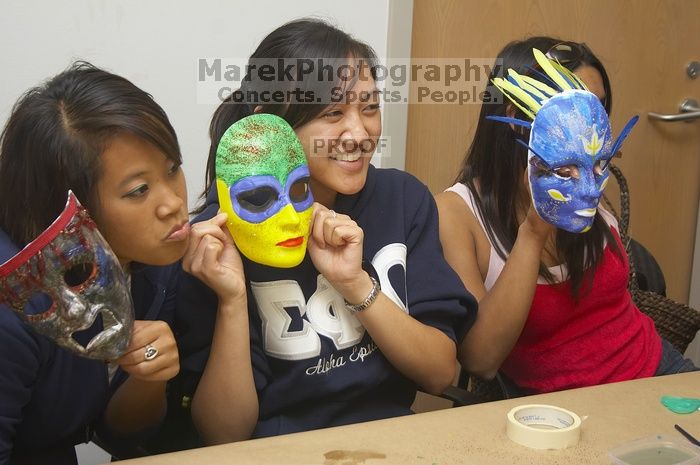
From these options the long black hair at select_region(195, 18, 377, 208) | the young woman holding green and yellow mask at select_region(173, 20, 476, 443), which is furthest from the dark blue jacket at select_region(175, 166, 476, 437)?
the long black hair at select_region(195, 18, 377, 208)

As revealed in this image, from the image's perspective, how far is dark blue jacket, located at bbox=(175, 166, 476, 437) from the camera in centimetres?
129

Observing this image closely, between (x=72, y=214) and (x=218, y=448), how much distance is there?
0.37 metres

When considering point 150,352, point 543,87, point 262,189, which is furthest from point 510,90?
point 150,352

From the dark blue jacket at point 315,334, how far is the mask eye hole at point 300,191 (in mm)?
134

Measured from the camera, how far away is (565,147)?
4.20 ft

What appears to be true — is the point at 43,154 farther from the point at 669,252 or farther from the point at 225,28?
the point at 669,252

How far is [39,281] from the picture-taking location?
2.95 ft

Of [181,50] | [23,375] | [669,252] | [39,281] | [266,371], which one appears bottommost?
[669,252]

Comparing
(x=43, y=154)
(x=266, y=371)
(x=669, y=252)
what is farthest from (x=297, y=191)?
(x=669, y=252)

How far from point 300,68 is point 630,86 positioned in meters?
A: 1.82

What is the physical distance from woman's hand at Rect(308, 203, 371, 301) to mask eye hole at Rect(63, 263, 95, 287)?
1.32 ft

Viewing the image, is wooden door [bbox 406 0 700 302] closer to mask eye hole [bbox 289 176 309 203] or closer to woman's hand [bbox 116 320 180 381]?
mask eye hole [bbox 289 176 309 203]

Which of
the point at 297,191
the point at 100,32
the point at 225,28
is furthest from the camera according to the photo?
the point at 225,28

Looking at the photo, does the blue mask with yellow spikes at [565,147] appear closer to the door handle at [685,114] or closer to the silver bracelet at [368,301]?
the silver bracelet at [368,301]
